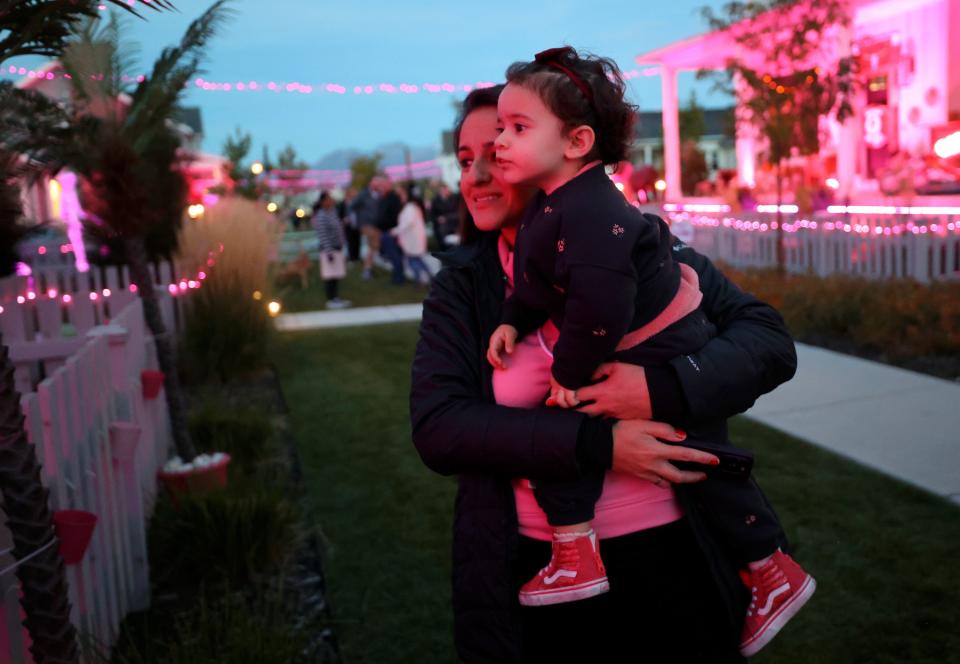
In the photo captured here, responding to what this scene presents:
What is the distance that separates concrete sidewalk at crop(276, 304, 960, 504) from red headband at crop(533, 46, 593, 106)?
381 cm

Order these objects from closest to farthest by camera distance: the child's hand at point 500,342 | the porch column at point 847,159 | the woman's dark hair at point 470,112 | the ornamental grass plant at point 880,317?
the child's hand at point 500,342, the woman's dark hair at point 470,112, the ornamental grass plant at point 880,317, the porch column at point 847,159

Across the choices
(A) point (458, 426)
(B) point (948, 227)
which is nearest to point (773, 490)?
(A) point (458, 426)

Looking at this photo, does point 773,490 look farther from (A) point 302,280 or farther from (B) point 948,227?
(A) point 302,280

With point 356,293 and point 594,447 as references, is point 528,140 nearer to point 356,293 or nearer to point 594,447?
point 594,447

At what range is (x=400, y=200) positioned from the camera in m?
18.9

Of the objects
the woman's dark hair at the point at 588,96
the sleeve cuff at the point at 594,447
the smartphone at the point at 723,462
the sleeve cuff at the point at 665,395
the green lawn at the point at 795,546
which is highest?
the woman's dark hair at the point at 588,96

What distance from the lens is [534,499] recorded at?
1854 mm

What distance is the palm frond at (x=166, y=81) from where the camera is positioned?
501cm

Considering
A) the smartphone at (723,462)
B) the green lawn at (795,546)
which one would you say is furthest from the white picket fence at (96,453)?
the smartphone at (723,462)

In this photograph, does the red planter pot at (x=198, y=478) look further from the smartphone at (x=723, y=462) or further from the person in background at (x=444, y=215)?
the person in background at (x=444, y=215)

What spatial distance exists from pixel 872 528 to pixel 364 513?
2.73m

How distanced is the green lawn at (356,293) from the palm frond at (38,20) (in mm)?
11509

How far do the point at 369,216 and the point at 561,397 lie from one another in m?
20.9

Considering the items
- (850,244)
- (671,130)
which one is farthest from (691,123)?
(850,244)
